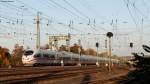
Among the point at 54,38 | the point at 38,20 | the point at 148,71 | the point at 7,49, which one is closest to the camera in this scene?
the point at 148,71

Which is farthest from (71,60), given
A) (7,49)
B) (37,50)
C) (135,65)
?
(135,65)

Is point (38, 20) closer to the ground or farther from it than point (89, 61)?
farther from it

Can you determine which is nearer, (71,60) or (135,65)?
(135,65)

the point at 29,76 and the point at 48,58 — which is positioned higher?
the point at 48,58

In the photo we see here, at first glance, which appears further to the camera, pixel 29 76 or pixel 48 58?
pixel 48 58

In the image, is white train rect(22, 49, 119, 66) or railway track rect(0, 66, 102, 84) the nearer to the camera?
railway track rect(0, 66, 102, 84)

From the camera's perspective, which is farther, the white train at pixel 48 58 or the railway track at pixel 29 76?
the white train at pixel 48 58

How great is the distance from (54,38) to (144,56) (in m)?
71.7

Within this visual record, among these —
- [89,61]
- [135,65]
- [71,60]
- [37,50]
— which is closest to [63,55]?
[71,60]

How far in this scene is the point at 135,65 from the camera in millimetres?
16781

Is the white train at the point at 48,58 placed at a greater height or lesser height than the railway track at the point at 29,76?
greater

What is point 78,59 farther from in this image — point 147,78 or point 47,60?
point 147,78

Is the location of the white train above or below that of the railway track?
above

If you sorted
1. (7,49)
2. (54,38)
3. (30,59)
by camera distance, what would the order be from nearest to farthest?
(30,59)
(54,38)
(7,49)
